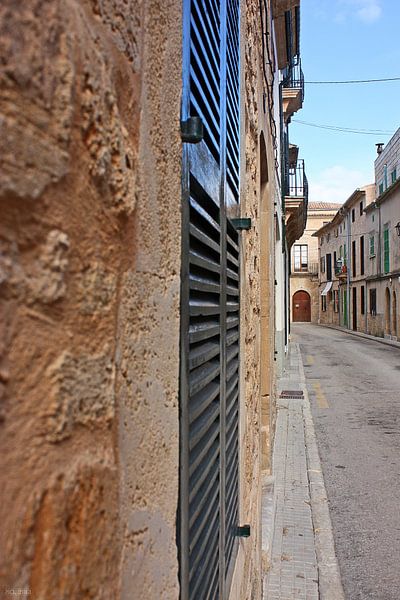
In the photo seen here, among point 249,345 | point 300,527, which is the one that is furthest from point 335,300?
point 249,345

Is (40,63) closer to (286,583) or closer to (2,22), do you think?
(2,22)

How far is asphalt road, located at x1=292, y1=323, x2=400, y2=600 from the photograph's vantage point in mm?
4266

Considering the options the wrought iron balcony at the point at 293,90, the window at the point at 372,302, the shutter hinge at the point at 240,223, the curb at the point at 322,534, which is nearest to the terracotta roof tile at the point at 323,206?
the window at the point at 372,302

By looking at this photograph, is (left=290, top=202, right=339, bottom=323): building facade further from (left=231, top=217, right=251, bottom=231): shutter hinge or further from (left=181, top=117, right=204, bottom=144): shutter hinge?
(left=181, top=117, right=204, bottom=144): shutter hinge

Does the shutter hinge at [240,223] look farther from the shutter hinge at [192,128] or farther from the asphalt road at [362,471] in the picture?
the asphalt road at [362,471]

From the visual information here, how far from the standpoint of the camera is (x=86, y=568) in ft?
2.17

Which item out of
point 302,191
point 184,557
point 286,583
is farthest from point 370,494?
point 302,191

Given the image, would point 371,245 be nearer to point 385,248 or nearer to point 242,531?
point 385,248

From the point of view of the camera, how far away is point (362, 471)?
264 inches

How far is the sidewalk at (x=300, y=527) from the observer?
3.86 metres

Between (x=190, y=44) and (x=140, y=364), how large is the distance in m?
0.81

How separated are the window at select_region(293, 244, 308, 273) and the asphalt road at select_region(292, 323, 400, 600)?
3761 centimetres

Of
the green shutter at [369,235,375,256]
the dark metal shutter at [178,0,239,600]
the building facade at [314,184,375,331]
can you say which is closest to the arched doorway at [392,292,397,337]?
the green shutter at [369,235,375,256]

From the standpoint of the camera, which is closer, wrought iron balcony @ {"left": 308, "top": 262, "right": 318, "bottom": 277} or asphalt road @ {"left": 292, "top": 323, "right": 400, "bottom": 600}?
asphalt road @ {"left": 292, "top": 323, "right": 400, "bottom": 600}
